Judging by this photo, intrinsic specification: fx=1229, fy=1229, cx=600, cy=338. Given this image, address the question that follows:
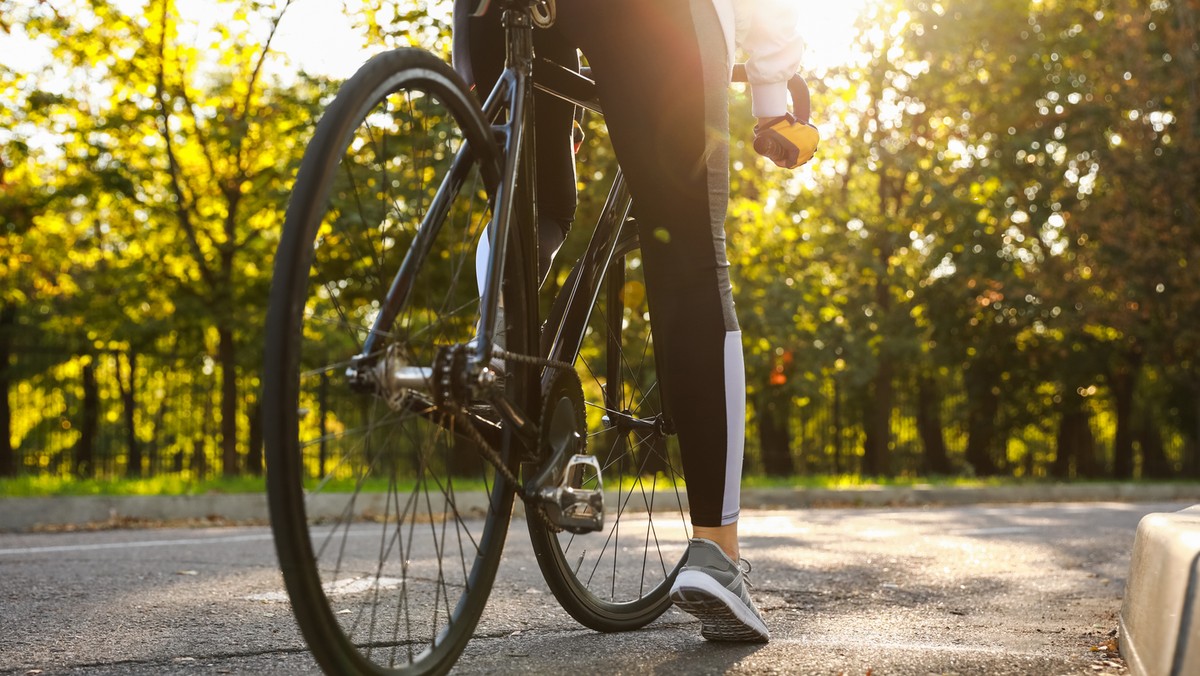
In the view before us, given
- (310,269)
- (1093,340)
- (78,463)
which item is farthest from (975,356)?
(310,269)

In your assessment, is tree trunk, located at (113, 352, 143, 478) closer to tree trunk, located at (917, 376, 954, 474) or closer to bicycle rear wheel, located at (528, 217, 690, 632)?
bicycle rear wheel, located at (528, 217, 690, 632)

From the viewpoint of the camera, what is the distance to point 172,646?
Result: 253cm

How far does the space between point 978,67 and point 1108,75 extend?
A: 2.29 m

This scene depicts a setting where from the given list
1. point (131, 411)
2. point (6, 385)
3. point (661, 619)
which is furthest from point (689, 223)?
point (6, 385)

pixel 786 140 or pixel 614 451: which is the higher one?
pixel 786 140

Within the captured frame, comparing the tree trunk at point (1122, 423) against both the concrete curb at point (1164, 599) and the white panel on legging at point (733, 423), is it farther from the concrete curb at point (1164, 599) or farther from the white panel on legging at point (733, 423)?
the white panel on legging at point (733, 423)

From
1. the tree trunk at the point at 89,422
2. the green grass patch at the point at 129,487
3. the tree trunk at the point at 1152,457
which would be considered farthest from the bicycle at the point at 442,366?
the tree trunk at the point at 1152,457

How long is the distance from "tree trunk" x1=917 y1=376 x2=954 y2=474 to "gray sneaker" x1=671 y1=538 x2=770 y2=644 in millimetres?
22441

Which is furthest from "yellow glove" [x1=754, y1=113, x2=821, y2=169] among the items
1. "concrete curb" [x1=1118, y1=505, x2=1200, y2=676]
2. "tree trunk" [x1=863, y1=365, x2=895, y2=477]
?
"tree trunk" [x1=863, y1=365, x2=895, y2=477]

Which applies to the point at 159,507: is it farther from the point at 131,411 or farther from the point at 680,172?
the point at 131,411

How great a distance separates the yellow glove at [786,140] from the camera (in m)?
2.67

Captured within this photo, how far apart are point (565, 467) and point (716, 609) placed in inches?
16.5

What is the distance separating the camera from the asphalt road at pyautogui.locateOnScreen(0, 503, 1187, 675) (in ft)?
7.77

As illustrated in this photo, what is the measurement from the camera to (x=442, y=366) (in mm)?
1990
